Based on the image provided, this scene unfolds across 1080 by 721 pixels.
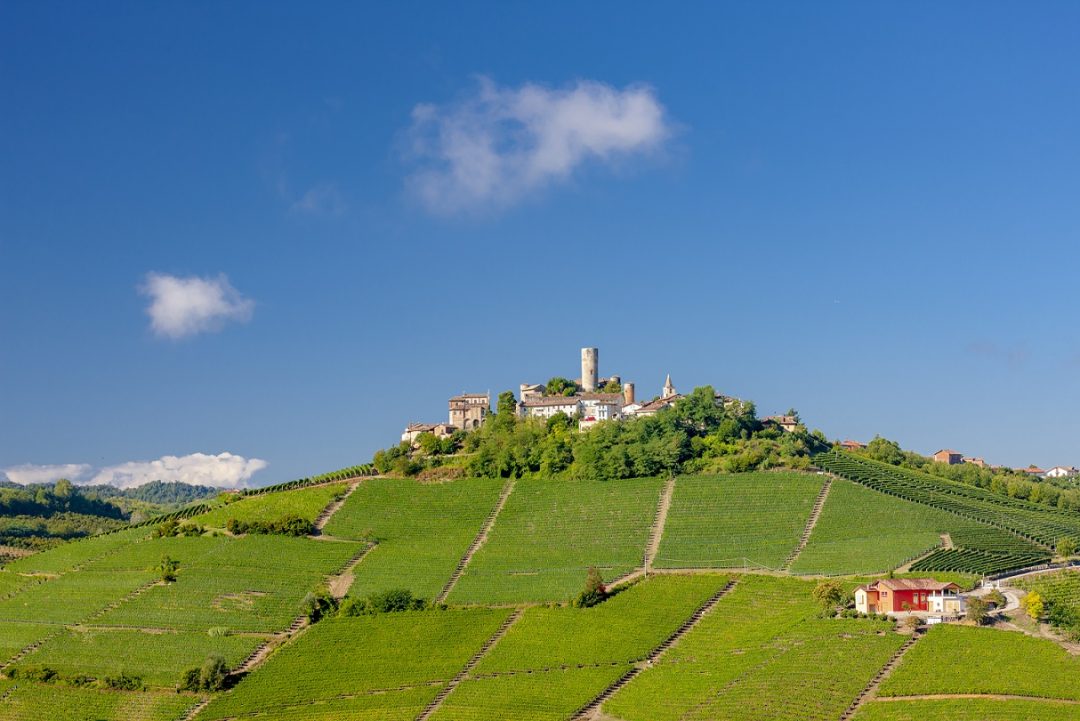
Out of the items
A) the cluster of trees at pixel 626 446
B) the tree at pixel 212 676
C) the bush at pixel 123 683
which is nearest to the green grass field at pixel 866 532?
the cluster of trees at pixel 626 446

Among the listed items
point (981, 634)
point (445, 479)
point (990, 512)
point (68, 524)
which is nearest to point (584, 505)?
point (445, 479)

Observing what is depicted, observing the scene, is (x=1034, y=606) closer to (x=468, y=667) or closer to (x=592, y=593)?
(x=592, y=593)

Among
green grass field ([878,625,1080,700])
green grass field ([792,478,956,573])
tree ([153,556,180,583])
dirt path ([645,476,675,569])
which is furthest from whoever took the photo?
dirt path ([645,476,675,569])

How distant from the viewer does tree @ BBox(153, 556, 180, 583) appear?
85.1 meters

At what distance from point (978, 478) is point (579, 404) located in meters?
38.5

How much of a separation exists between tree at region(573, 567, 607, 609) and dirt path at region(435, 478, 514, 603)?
9.55 metres

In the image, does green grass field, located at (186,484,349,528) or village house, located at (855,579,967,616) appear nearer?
village house, located at (855,579,967,616)

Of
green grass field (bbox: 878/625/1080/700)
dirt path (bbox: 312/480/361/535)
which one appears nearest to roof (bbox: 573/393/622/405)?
dirt path (bbox: 312/480/361/535)

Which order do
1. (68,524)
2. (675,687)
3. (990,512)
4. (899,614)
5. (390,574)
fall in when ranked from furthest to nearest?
(68,524) < (990,512) < (390,574) < (899,614) < (675,687)

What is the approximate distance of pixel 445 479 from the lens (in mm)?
105625

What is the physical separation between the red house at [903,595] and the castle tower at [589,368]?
6695 cm

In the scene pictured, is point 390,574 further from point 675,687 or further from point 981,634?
point 981,634

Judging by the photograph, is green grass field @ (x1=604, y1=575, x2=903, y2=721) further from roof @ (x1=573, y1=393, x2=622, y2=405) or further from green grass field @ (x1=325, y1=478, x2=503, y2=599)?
roof @ (x1=573, y1=393, x2=622, y2=405)

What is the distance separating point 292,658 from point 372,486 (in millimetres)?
32889
